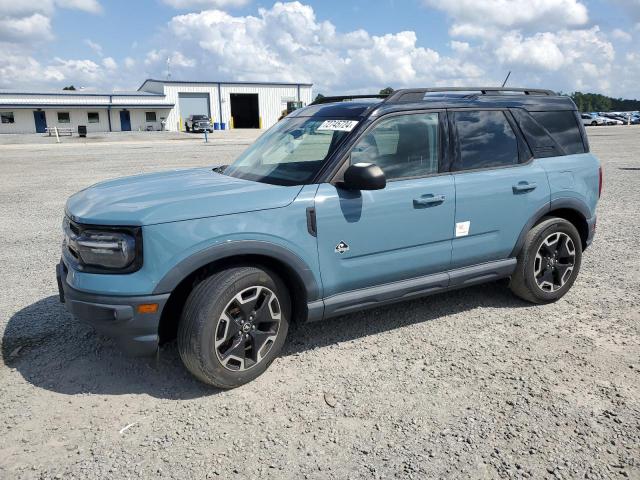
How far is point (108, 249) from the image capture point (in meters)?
3.10

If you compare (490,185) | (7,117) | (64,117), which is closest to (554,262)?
(490,185)

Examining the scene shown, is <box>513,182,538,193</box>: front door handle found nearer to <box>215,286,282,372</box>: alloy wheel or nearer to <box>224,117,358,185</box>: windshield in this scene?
<box>224,117,358,185</box>: windshield

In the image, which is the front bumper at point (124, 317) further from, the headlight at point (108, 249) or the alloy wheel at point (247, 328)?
the alloy wheel at point (247, 328)

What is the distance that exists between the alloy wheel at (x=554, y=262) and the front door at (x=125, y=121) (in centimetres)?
5794

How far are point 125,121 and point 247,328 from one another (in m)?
58.6

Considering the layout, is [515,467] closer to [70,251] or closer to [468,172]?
[468,172]

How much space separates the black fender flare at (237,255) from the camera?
312 cm

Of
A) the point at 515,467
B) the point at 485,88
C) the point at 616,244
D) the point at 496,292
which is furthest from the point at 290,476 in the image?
the point at 616,244

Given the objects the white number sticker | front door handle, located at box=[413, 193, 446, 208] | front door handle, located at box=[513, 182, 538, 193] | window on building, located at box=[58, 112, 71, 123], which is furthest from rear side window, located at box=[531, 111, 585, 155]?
window on building, located at box=[58, 112, 71, 123]

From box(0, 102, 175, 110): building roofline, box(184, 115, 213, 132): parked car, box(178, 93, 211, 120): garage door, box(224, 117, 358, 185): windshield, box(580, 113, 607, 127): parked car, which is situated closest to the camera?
box(224, 117, 358, 185): windshield

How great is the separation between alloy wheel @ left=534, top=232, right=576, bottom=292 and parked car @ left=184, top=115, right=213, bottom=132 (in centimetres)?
4366

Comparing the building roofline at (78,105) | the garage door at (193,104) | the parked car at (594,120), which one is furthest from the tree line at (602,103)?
the building roofline at (78,105)

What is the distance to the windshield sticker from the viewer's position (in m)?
3.85

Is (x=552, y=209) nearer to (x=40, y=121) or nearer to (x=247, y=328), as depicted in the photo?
(x=247, y=328)
